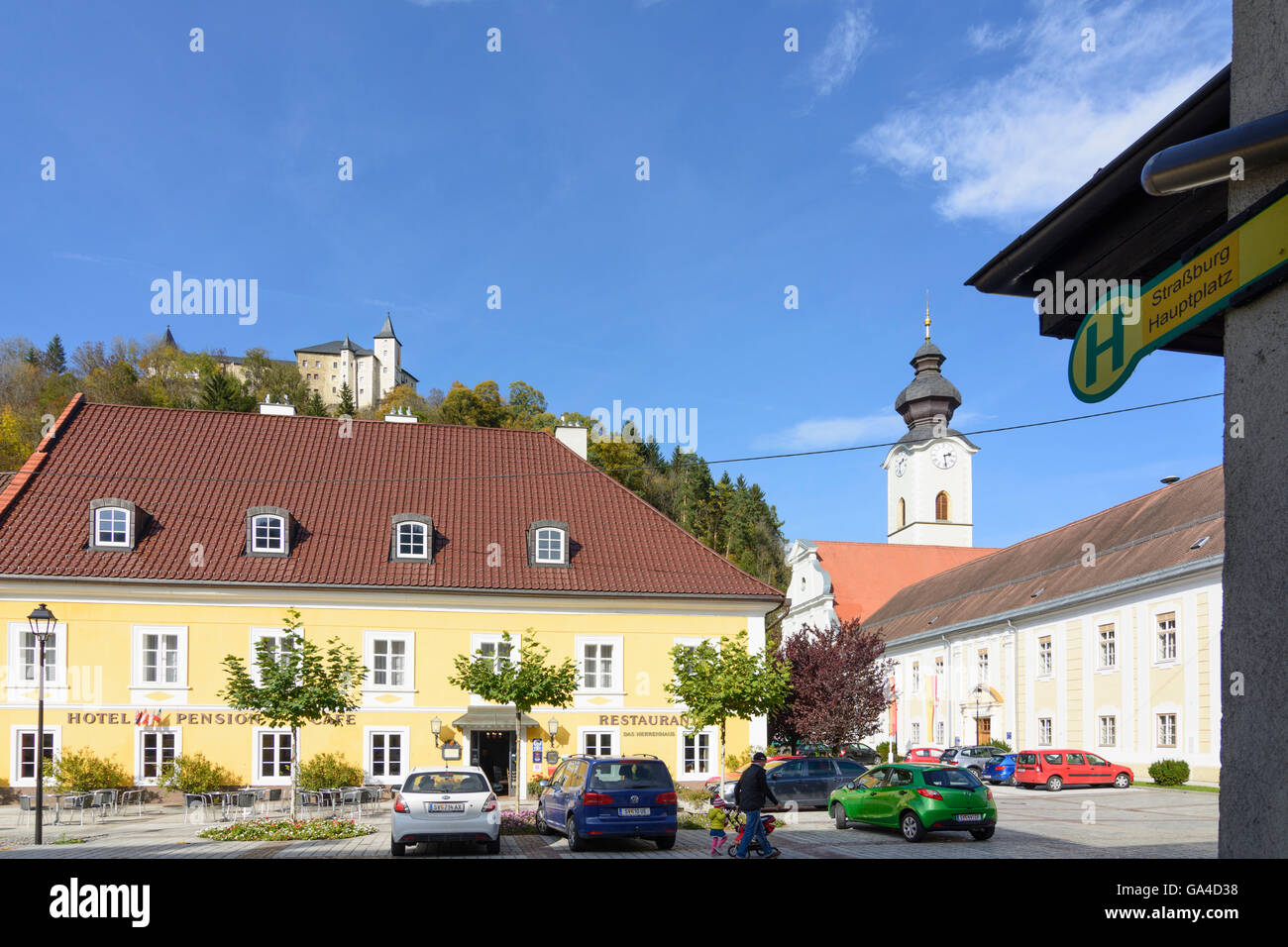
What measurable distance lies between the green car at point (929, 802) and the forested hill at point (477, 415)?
6404 cm

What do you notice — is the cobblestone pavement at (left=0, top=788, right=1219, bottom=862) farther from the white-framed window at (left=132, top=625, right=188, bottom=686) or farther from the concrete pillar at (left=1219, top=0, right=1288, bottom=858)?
the concrete pillar at (left=1219, top=0, right=1288, bottom=858)

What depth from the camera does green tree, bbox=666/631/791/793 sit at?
92.7 ft

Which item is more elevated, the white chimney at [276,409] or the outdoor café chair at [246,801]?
the white chimney at [276,409]

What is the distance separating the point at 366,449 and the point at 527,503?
659cm

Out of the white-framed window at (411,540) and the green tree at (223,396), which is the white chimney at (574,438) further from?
the green tree at (223,396)

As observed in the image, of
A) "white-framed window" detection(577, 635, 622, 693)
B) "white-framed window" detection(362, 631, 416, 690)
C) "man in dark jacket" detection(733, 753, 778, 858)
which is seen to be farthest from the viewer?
"white-framed window" detection(577, 635, 622, 693)

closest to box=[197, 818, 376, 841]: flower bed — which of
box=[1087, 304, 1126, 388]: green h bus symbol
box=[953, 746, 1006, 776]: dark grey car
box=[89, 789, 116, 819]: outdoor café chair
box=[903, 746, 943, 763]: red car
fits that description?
box=[89, 789, 116, 819]: outdoor café chair

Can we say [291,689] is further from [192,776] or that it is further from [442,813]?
[442,813]

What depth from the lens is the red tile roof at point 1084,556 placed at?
1542 inches

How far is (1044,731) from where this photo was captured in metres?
46.6

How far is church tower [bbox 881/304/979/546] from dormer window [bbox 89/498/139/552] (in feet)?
201

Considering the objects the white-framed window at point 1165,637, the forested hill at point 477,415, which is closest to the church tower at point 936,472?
the forested hill at point 477,415

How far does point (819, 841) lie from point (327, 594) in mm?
19102

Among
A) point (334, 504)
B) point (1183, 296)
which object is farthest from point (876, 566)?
point (1183, 296)
